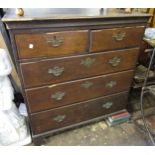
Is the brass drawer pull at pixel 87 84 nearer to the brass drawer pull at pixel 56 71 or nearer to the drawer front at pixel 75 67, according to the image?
the drawer front at pixel 75 67

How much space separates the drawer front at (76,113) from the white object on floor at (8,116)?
16 centimetres

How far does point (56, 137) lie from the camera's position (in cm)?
153

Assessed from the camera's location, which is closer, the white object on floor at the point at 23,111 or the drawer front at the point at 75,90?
the drawer front at the point at 75,90

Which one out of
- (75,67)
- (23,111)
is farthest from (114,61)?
(23,111)

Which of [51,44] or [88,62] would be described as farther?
[88,62]

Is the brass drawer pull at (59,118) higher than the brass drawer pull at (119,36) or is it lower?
lower

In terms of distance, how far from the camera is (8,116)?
4.33ft

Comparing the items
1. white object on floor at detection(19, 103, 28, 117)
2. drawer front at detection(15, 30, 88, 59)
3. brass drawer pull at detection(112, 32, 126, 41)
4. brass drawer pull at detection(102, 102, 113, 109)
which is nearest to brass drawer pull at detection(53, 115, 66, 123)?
white object on floor at detection(19, 103, 28, 117)

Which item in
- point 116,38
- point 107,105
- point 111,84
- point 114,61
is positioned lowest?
point 107,105

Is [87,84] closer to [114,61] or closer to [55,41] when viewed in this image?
[114,61]

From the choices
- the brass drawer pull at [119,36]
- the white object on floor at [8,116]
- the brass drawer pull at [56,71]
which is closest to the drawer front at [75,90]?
the brass drawer pull at [56,71]

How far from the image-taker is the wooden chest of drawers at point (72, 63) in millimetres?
983

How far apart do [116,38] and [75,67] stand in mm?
376

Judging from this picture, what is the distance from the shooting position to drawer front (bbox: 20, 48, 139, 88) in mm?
1079
